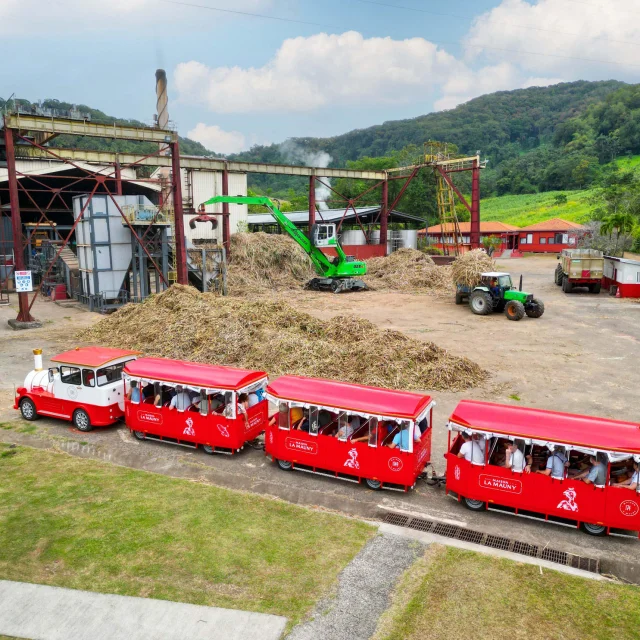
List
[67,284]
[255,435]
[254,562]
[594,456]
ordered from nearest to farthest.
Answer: [254,562], [594,456], [255,435], [67,284]

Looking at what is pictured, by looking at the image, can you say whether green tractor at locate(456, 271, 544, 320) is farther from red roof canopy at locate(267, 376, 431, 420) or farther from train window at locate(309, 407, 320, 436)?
train window at locate(309, 407, 320, 436)

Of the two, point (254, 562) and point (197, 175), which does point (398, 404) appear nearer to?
point (254, 562)

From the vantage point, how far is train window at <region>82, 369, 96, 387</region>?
15039 mm

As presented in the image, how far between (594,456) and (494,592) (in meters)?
3.35

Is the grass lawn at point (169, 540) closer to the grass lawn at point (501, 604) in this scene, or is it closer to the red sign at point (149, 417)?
the grass lawn at point (501, 604)

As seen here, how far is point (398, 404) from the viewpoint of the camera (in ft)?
38.2

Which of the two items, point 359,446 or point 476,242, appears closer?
point 359,446

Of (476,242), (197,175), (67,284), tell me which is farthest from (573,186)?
(67,284)

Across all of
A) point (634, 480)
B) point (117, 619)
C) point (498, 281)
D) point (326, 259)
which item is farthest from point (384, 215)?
point (117, 619)

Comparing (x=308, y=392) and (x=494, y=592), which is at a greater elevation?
(x=308, y=392)

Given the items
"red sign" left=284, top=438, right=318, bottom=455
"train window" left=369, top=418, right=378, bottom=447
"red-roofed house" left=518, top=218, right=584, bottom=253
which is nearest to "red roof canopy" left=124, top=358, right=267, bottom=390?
"red sign" left=284, top=438, right=318, bottom=455

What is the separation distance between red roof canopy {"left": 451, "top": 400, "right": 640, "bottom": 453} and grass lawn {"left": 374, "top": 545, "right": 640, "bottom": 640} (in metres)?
2.27

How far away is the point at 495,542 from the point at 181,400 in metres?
7.86

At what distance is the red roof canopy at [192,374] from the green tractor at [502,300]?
19835 millimetres
